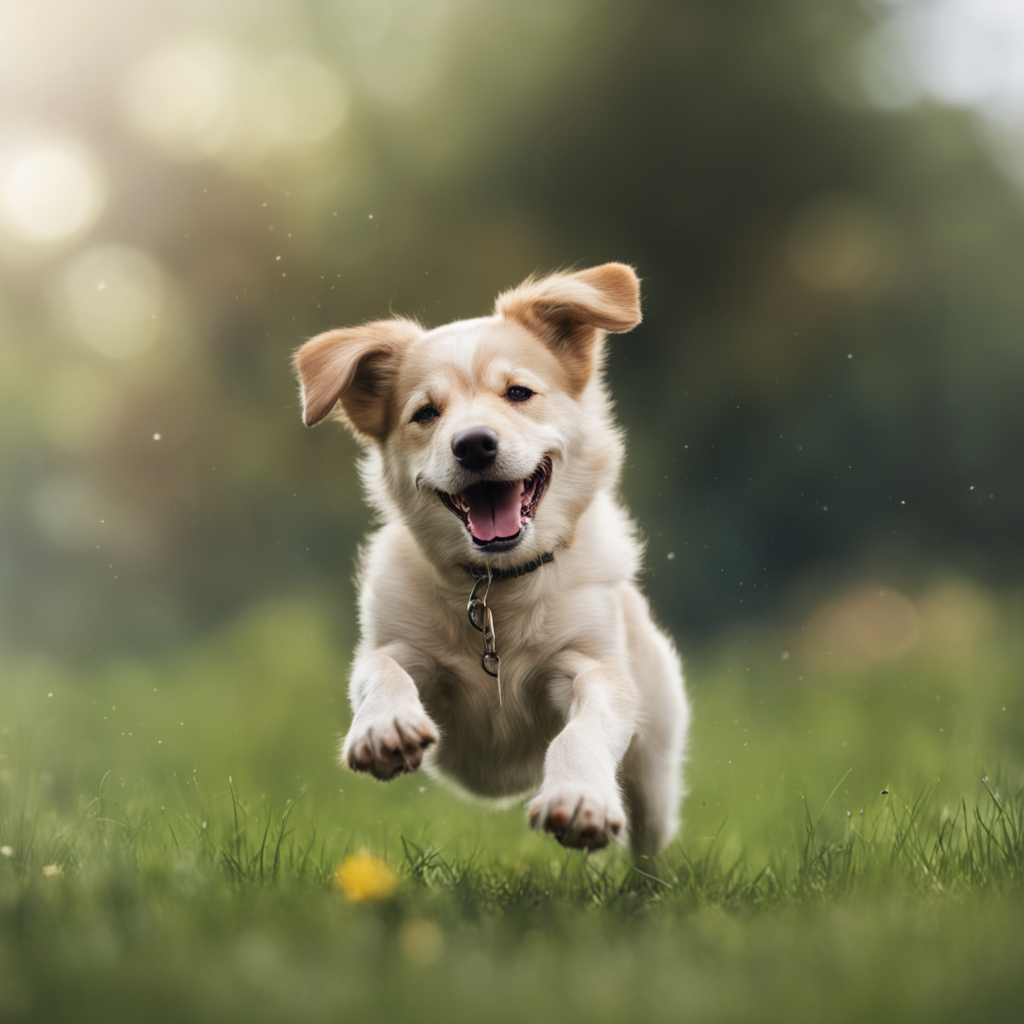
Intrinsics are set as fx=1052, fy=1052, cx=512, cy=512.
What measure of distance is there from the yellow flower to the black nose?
109 centimetres

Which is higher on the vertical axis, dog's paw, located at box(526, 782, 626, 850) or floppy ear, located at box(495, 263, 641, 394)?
floppy ear, located at box(495, 263, 641, 394)

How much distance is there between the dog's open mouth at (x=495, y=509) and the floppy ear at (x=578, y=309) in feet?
1.96

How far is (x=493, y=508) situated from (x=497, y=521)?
0.04 meters

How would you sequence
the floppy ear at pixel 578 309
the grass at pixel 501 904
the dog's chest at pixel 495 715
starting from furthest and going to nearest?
→ 1. the floppy ear at pixel 578 309
2. the dog's chest at pixel 495 715
3. the grass at pixel 501 904

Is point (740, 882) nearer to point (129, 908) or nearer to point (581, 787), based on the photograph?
point (581, 787)

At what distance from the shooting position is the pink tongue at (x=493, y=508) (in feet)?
9.81

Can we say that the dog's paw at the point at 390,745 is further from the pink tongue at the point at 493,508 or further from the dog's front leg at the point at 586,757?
the pink tongue at the point at 493,508

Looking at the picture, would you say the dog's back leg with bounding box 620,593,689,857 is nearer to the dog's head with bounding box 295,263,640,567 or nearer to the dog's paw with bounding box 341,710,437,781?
the dog's head with bounding box 295,263,640,567

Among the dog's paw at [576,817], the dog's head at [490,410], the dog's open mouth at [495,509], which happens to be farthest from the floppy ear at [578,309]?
the dog's paw at [576,817]

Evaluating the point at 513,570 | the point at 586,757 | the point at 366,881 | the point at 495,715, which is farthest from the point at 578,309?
the point at 366,881

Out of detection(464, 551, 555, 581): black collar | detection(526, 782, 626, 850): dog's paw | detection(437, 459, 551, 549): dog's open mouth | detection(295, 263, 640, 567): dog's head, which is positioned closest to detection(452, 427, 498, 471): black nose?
detection(295, 263, 640, 567): dog's head

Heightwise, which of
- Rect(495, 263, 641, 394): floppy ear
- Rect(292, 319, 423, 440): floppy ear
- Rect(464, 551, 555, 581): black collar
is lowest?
Rect(464, 551, 555, 581): black collar

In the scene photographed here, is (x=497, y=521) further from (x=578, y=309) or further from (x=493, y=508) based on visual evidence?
(x=578, y=309)

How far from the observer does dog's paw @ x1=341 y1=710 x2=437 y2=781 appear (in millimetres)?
2490
